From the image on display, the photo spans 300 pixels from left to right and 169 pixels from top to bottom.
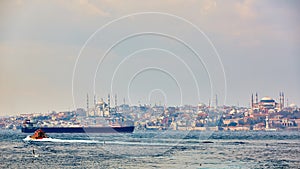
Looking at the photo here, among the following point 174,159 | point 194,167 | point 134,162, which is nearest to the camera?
point 194,167

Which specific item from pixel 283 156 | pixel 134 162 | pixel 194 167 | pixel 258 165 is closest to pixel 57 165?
pixel 134 162

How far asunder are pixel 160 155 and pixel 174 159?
6.69m

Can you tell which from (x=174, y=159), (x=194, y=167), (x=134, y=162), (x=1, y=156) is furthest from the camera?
(x=1, y=156)

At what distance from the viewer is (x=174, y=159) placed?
7381 centimetres

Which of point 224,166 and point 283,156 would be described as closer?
point 224,166

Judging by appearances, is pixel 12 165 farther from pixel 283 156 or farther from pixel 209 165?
pixel 283 156

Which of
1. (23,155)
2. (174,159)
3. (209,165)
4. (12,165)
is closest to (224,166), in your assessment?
(209,165)

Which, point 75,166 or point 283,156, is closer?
point 75,166

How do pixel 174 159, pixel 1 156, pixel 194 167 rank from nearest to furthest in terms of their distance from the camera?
pixel 194 167 < pixel 174 159 < pixel 1 156

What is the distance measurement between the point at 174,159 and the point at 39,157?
1730 centimetres

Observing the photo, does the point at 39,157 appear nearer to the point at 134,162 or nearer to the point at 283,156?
the point at 134,162

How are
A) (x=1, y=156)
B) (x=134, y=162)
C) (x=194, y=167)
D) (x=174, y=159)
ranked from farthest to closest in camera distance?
(x=1, y=156) → (x=174, y=159) → (x=134, y=162) → (x=194, y=167)

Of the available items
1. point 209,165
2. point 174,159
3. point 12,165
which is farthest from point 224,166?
point 12,165

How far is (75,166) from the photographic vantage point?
6512 centimetres
